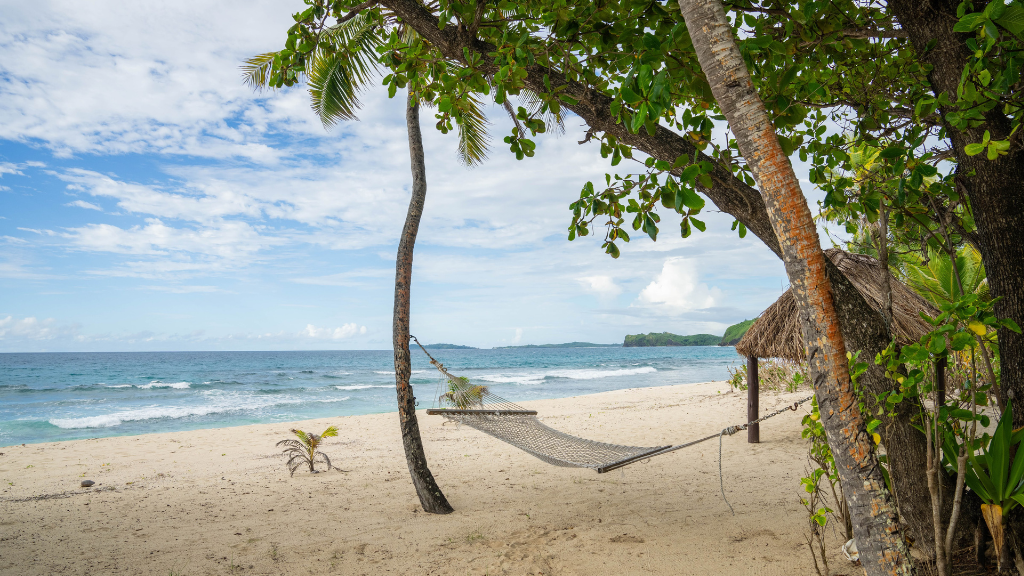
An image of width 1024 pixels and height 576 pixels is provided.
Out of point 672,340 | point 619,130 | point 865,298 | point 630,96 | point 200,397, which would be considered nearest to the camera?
point 630,96

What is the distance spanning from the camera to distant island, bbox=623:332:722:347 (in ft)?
171

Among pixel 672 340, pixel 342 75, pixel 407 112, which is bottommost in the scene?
pixel 672 340

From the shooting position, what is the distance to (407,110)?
350cm

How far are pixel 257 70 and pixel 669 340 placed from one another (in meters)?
Result: 55.8

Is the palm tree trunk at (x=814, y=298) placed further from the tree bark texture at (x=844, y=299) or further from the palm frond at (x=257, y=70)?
the palm frond at (x=257, y=70)

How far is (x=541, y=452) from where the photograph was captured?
3.11 metres

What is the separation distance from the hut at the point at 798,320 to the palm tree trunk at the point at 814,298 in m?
2.72

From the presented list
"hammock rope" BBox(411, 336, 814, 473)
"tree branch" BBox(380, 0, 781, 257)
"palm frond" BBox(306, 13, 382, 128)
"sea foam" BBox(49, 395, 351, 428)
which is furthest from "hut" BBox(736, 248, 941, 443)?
"sea foam" BBox(49, 395, 351, 428)

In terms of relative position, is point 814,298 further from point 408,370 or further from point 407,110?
point 407,110

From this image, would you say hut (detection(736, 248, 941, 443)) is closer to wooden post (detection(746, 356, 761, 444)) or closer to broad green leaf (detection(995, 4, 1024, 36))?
wooden post (detection(746, 356, 761, 444))

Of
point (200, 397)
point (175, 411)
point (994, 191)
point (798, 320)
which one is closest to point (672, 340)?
point (200, 397)

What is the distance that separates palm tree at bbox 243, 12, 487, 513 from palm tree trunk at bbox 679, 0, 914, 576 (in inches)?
42.6

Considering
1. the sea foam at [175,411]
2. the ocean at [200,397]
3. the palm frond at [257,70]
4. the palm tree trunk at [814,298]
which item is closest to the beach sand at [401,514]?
the palm tree trunk at [814,298]

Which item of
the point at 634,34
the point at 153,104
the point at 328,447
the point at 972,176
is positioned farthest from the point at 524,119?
the point at 153,104
